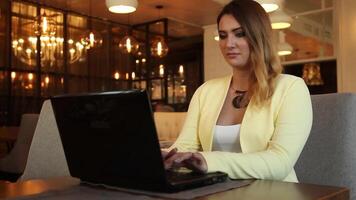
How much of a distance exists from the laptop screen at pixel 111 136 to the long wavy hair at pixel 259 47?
22.6 inches

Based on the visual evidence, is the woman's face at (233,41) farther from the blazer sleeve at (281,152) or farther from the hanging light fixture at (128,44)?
the hanging light fixture at (128,44)

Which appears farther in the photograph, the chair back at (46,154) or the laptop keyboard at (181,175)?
the chair back at (46,154)

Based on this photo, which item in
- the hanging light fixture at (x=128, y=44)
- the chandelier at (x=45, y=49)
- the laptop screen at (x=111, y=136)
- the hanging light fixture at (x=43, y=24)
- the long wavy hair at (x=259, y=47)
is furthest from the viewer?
the chandelier at (x=45, y=49)

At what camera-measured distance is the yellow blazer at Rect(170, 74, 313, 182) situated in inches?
38.1

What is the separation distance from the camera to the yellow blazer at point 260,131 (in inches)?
38.1

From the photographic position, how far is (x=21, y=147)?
411 cm

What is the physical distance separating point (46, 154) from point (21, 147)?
8.69 feet

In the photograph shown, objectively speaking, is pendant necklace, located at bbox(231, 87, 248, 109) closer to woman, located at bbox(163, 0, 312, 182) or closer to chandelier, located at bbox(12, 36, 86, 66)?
woman, located at bbox(163, 0, 312, 182)

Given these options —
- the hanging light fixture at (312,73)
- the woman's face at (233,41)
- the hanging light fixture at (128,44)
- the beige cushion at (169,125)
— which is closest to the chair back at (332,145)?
the woman's face at (233,41)

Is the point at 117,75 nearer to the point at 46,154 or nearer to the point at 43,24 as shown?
the point at 43,24

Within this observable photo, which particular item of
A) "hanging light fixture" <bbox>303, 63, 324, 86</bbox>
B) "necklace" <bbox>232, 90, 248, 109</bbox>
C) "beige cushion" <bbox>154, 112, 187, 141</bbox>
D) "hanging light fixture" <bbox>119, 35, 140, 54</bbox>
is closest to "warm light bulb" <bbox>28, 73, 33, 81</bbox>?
A: "hanging light fixture" <bbox>119, 35, 140, 54</bbox>

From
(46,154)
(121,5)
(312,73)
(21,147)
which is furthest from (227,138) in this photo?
(312,73)

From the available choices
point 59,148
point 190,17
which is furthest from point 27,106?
point 59,148

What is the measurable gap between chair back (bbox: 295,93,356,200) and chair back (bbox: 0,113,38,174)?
9.90ft
